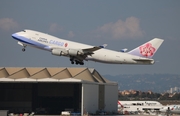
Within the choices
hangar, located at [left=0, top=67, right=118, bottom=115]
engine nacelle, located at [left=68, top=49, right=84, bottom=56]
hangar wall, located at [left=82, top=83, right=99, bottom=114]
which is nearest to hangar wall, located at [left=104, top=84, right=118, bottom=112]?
hangar, located at [left=0, top=67, right=118, bottom=115]

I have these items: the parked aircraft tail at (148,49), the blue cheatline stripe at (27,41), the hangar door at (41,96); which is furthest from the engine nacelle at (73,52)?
the hangar door at (41,96)

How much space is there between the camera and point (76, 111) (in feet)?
384

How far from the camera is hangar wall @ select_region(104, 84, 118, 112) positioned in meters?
125

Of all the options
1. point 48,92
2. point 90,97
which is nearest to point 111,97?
point 90,97

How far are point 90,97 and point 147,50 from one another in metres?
25.7

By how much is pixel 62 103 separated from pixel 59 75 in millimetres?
8024

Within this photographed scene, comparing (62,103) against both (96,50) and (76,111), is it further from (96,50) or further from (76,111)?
(96,50)

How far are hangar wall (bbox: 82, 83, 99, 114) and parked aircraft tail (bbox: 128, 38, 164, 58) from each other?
68.7ft

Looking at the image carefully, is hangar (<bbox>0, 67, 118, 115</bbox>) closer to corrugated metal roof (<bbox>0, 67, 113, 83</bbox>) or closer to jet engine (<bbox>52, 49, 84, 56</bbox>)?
corrugated metal roof (<bbox>0, 67, 113, 83</bbox>)

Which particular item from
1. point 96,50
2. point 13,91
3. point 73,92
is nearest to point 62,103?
point 73,92

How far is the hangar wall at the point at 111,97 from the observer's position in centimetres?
12475

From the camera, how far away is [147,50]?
305 ft

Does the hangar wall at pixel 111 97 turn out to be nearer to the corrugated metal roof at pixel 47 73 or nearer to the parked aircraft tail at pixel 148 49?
the corrugated metal roof at pixel 47 73

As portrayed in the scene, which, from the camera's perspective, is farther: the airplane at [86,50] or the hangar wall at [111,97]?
the hangar wall at [111,97]
